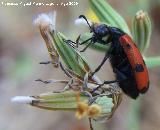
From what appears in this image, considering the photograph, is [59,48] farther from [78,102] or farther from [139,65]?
[139,65]

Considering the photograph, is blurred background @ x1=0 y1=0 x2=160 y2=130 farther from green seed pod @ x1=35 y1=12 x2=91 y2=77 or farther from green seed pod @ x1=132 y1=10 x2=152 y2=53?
green seed pod @ x1=35 y1=12 x2=91 y2=77

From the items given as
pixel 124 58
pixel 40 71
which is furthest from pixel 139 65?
pixel 40 71

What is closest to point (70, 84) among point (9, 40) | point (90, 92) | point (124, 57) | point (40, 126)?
point (90, 92)

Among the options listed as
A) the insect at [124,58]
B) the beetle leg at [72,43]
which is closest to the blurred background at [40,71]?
the insect at [124,58]

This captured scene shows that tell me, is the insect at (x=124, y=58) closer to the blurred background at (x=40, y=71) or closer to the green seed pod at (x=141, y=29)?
the green seed pod at (x=141, y=29)

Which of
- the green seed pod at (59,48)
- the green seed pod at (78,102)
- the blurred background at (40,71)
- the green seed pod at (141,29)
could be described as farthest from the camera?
the blurred background at (40,71)
